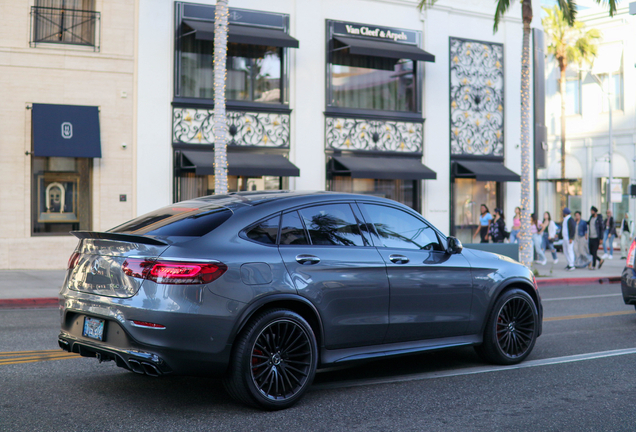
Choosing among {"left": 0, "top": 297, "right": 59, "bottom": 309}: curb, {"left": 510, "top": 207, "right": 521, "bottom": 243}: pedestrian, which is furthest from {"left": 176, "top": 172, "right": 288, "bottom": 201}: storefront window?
{"left": 510, "top": 207, "right": 521, "bottom": 243}: pedestrian

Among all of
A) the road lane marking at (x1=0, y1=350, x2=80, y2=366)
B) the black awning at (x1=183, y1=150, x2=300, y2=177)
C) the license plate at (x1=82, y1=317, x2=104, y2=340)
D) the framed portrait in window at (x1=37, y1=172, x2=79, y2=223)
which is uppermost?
the black awning at (x1=183, y1=150, x2=300, y2=177)

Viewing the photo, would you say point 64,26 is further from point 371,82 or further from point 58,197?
point 371,82

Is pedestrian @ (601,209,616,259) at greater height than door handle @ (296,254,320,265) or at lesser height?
lesser

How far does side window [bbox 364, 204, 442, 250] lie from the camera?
6.15 m

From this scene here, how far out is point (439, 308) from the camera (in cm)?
625

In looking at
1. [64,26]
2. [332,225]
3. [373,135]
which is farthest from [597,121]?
[332,225]

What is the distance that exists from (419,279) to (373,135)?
15.6 m

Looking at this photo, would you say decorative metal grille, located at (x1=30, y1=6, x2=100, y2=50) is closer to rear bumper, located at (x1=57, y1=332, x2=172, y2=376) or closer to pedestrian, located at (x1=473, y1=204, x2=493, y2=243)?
pedestrian, located at (x1=473, y1=204, x2=493, y2=243)

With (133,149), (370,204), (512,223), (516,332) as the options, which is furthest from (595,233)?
(370,204)

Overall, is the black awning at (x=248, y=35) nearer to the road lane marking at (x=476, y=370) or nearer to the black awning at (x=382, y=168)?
the black awning at (x=382, y=168)

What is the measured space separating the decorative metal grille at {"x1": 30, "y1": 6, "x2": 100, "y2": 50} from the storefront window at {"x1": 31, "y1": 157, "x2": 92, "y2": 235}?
3.12 m

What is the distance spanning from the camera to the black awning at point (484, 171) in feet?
74.0

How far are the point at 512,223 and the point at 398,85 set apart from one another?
6553mm

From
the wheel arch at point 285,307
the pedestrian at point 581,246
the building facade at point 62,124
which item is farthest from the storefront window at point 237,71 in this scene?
the wheel arch at point 285,307
